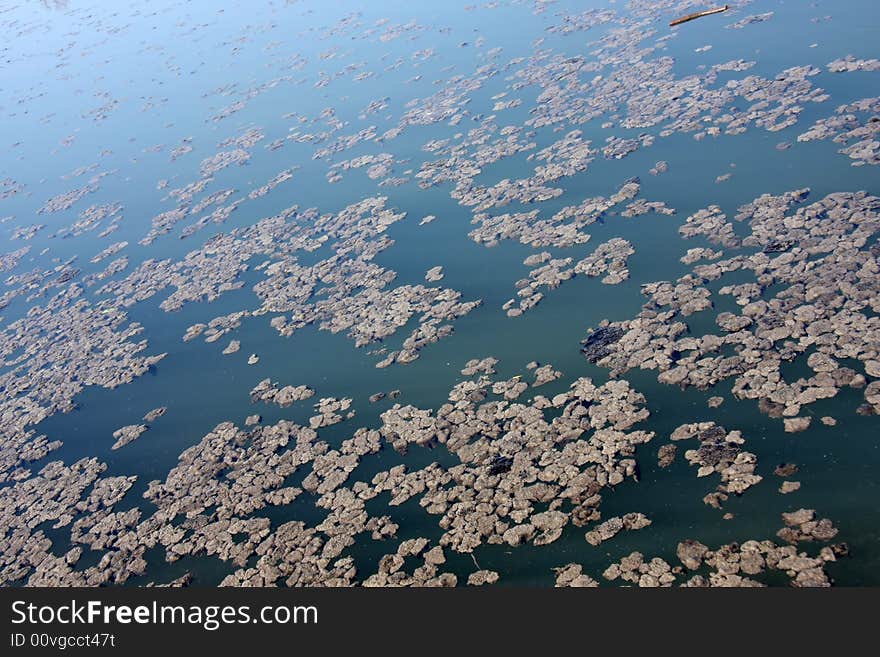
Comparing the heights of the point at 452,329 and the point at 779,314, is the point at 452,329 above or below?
below

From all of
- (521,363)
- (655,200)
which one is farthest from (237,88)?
(521,363)

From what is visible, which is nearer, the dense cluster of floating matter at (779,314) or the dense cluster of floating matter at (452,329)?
the dense cluster of floating matter at (452,329)

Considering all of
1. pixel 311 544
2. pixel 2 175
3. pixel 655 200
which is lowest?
pixel 311 544

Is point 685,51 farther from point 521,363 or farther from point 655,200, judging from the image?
point 521,363

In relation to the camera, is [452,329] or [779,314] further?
[452,329]

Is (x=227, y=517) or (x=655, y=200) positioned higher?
(x=655, y=200)

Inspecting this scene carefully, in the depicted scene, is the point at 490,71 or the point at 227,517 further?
the point at 490,71

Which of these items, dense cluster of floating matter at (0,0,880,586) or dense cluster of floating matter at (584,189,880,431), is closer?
dense cluster of floating matter at (0,0,880,586)

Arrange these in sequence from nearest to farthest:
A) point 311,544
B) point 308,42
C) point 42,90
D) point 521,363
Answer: point 311,544 < point 521,363 < point 308,42 < point 42,90
